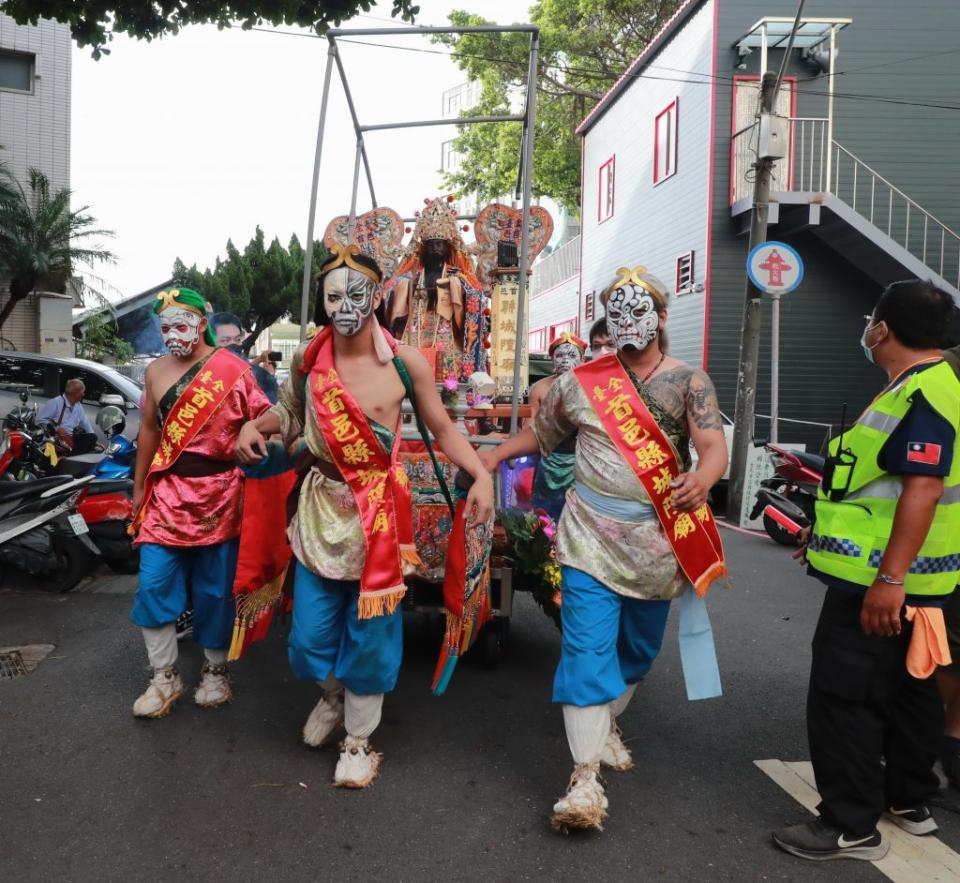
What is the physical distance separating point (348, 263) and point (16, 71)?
22.6 metres

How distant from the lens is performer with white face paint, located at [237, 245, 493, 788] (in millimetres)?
3584

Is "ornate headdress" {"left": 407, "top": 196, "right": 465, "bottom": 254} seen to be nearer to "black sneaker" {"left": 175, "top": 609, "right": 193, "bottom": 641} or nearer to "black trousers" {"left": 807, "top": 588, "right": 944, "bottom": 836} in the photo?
"black sneaker" {"left": 175, "top": 609, "right": 193, "bottom": 641}

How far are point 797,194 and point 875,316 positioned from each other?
11684 millimetres

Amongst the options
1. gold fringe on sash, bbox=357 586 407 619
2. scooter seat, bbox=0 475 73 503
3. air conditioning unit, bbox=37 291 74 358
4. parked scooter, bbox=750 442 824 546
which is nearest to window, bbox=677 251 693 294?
parked scooter, bbox=750 442 824 546

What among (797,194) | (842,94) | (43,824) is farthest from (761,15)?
(43,824)

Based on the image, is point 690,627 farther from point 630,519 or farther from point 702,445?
Result: point 702,445

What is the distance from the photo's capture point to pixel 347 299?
3.65 m

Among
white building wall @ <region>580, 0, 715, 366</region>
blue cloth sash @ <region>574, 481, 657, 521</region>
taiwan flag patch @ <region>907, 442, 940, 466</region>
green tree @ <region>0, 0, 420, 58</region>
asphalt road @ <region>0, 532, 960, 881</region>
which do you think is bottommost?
asphalt road @ <region>0, 532, 960, 881</region>

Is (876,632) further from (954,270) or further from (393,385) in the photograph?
(954,270)

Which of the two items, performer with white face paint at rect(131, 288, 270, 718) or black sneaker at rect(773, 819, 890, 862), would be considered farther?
performer with white face paint at rect(131, 288, 270, 718)

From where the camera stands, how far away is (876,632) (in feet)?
9.59

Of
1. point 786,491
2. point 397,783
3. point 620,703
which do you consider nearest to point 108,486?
point 397,783

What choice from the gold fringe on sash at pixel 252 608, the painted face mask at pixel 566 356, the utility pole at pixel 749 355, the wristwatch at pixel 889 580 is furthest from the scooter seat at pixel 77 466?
the utility pole at pixel 749 355

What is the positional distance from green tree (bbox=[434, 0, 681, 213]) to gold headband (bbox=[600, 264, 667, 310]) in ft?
60.6
